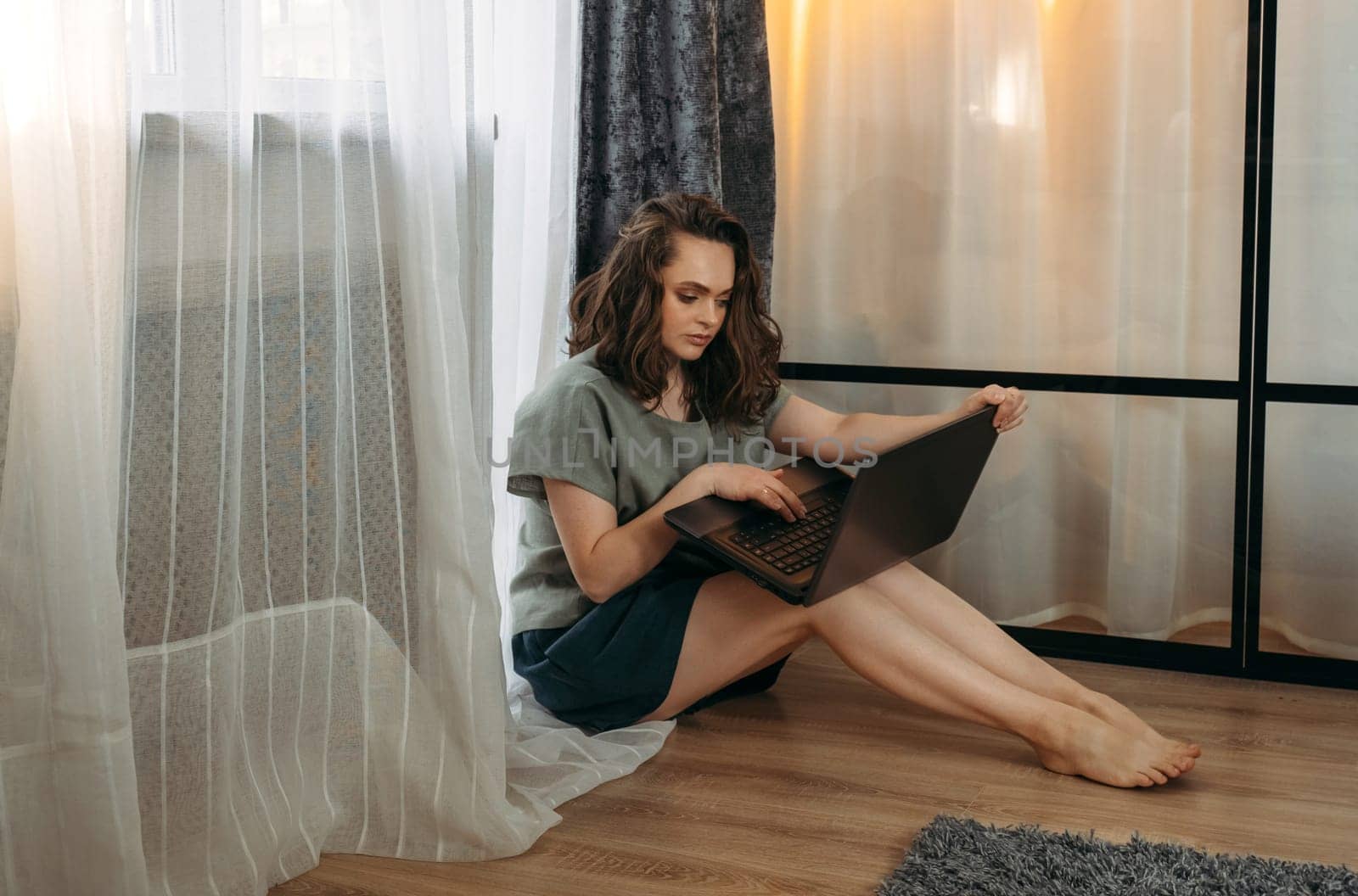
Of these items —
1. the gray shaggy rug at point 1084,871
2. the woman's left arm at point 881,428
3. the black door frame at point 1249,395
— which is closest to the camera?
the gray shaggy rug at point 1084,871

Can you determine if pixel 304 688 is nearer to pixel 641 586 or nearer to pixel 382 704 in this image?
pixel 382 704

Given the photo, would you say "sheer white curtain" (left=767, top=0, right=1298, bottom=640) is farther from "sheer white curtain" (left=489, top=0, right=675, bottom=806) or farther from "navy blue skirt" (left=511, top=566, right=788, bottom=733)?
"navy blue skirt" (left=511, top=566, right=788, bottom=733)

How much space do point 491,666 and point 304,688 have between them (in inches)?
9.7

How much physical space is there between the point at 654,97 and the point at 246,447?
3.96 feet

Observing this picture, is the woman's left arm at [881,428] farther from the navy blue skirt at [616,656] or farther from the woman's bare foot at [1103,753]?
the woman's bare foot at [1103,753]

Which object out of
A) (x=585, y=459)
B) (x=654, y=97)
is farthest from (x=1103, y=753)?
(x=654, y=97)

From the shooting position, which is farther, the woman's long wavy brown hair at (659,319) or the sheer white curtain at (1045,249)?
the sheer white curtain at (1045,249)

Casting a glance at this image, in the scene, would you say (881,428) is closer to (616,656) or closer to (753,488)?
(753,488)

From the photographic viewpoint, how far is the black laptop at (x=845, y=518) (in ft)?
5.86

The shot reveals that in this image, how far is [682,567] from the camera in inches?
85.8

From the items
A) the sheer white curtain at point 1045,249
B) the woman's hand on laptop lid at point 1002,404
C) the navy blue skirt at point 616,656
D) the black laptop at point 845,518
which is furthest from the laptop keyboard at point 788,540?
the sheer white curtain at point 1045,249

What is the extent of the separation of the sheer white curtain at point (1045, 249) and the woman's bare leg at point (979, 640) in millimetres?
581

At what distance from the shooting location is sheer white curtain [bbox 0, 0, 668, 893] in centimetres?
121

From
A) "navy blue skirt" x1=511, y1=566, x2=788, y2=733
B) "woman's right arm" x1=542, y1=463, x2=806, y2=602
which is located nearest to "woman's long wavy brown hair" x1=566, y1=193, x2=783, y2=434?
"woman's right arm" x1=542, y1=463, x2=806, y2=602
